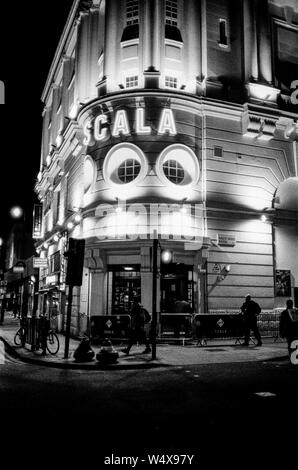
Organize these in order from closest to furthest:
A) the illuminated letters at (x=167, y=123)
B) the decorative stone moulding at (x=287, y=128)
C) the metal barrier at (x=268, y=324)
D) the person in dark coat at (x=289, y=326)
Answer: the person in dark coat at (x=289, y=326) < the illuminated letters at (x=167, y=123) < the metal barrier at (x=268, y=324) < the decorative stone moulding at (x=287, y=128)

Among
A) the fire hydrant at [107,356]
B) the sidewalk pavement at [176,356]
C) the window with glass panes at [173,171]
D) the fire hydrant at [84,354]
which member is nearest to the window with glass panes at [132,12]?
the window with glass panes at [173,171]

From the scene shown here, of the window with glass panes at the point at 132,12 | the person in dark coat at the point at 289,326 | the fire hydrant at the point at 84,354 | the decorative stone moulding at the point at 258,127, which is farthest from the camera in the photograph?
the decorative stone moulding at the point at 258,127

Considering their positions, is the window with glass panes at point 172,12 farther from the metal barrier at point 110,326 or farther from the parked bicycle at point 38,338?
the parked bicycle at point 38,338

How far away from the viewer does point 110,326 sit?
57.2 ft

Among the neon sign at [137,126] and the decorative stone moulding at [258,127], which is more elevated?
the decorative stone moulding at [258,127]

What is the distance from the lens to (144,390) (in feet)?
30.1

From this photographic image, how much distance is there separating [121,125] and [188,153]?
11.1ft

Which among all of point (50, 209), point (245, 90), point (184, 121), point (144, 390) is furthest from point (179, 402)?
point (50, 209)

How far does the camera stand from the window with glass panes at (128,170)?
754 inches

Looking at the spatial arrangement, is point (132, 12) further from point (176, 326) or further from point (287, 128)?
point (176, 326)

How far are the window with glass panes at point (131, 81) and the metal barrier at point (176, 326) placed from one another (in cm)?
1108

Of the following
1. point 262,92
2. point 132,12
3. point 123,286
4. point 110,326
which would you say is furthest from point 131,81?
point 110,326

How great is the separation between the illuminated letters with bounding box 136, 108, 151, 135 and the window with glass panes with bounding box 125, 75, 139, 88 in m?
2.11
